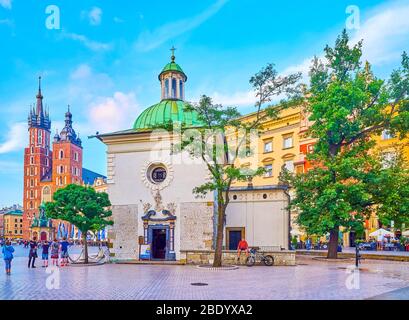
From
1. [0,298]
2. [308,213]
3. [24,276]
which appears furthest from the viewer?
[308,213]

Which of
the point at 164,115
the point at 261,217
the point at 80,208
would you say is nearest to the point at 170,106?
the point at 164,115

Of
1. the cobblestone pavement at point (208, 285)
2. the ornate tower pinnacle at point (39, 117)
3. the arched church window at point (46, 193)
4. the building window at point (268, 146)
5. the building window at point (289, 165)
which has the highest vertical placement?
the ornate tower pinnacle at point (39, 117)

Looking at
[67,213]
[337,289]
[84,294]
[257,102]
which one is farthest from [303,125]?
[84,294]

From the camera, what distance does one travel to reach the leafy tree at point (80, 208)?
24219mm

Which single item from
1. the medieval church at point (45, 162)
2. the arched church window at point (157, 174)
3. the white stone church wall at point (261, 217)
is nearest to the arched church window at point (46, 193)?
the medieval church at point (45, 162)

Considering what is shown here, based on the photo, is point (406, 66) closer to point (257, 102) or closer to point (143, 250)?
point (257, 102)

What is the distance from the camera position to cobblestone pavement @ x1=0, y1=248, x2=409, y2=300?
40.2ft

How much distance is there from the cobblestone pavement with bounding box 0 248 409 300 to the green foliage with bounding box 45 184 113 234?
5953 millimetres

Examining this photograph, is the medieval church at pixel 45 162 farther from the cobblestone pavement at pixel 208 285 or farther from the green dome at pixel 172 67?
the cobblestone pavement at pixel 208 285

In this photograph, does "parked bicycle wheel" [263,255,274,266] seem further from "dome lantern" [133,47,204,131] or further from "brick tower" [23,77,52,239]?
"brick tower" [23,77,52,239]

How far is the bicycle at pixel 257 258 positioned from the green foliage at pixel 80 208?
9172mm

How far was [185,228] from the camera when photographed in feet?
83.5

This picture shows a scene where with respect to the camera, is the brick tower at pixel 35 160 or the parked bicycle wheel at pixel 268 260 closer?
the parked bicycle wheel at pixel 268 260
